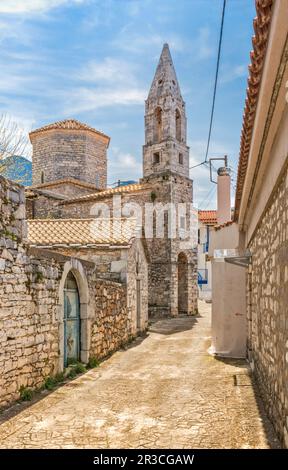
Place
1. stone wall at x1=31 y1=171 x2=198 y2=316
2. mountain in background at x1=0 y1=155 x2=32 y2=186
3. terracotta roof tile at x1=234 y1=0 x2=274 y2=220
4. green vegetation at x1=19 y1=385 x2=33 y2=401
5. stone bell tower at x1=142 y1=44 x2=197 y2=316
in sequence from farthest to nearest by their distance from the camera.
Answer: stone bell tower at x1=142 y1=44 x2=197 y2=316
stone wall at x1=31 y1=171 x2=198 y2=316
mountain in background at x1=0 y1=155 x2=32 y2=186
green vegetation at x1=19 y1=385 x2=33 y2=401
terracotta roof tile at x1=234 y1=0 x2=274 y2=220

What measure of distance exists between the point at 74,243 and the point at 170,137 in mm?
14091

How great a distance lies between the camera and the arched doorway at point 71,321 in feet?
27.7

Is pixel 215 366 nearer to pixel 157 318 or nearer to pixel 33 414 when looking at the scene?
pixel 33 414

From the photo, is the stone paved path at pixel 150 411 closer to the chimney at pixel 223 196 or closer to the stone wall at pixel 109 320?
the stone wall at pixel 109 320

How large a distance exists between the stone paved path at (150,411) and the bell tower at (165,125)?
17.0 meters

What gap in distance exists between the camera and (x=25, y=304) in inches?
255

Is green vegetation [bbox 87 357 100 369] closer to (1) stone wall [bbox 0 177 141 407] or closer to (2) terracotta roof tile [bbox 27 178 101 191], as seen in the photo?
(1) stone wall [bbox 0 177 141 407]

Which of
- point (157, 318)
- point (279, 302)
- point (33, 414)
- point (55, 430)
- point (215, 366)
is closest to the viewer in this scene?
→ point (279, 302)

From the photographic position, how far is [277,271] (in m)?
4.53

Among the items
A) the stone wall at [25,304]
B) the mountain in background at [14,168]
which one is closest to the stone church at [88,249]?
the stone wall at [25,304]

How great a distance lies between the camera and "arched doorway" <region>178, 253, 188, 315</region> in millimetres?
24484

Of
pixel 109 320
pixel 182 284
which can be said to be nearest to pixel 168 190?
pixel 182 284

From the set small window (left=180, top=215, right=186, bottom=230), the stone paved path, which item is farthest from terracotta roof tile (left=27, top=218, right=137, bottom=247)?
small window (left=180, top=215, right=186, bottom=230)

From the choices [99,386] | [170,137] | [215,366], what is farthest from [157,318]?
[99,386]
